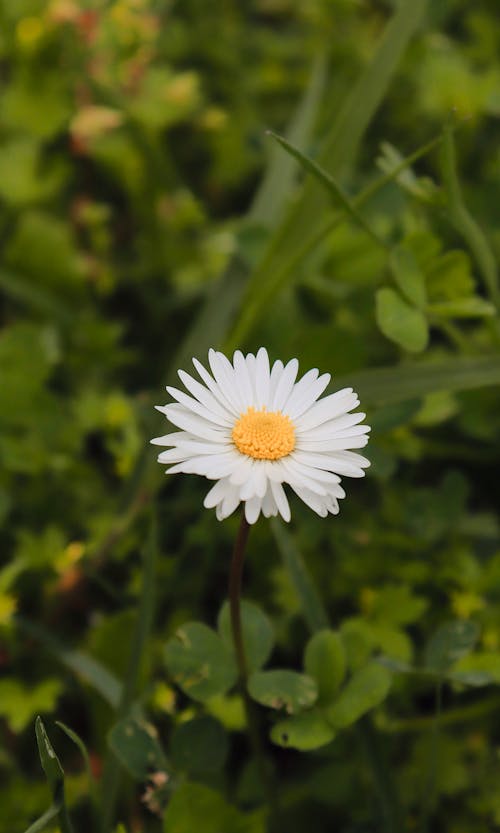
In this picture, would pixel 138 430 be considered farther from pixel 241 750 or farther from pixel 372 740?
pixel 372 740

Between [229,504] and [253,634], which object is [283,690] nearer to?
[253,634]

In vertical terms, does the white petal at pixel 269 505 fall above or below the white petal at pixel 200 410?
below

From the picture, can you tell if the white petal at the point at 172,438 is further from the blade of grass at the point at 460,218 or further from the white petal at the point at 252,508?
the blade of grass at the point at 460,218

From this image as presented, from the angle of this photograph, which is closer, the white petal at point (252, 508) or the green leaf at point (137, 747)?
the white petal at point (252, 508)

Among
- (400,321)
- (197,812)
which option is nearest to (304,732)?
(197,812)

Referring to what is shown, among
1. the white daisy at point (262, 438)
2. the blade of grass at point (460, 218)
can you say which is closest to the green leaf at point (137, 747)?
the white daisy at point (262, 438)

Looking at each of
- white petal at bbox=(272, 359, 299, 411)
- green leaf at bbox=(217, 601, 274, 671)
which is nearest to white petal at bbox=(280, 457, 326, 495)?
white petal at bbox=(272, 359, 299, 411)
